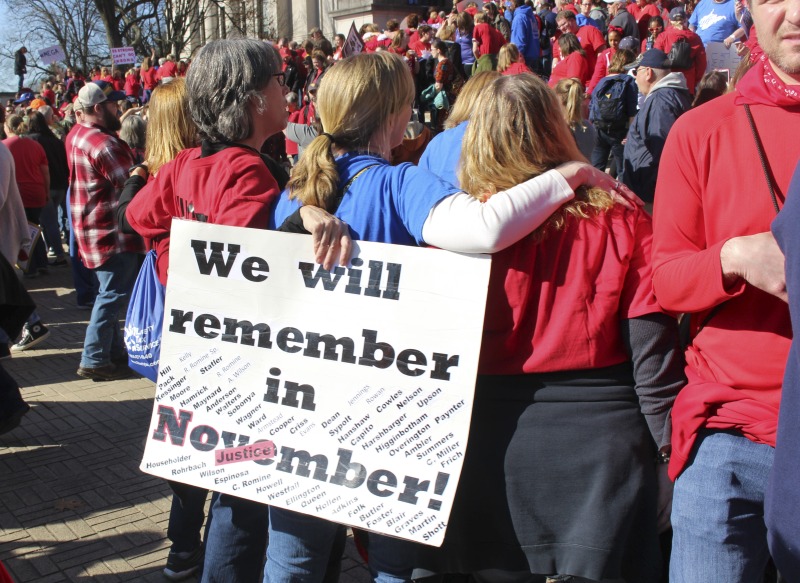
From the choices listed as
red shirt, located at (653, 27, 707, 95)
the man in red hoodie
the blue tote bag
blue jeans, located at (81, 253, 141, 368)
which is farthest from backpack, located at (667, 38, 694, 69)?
the man in red hoodie

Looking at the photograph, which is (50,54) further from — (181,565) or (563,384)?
(563,384)

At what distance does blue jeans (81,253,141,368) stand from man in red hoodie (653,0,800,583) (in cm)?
461

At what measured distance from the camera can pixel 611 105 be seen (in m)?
7.76

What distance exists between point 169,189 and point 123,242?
299cm

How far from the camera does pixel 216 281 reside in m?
2.35

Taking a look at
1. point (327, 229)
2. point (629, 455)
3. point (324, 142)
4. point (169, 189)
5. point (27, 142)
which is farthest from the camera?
point (27, 142)

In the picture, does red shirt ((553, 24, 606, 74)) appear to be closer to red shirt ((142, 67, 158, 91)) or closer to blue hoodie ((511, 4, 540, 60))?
blue hoodie ((511, 4, 540, 60))

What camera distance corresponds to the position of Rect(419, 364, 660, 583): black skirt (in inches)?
78.4

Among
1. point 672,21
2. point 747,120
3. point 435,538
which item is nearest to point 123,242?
Result: point 435,538

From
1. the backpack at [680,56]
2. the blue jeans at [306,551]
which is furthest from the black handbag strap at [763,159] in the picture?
the backpack at [680,56]

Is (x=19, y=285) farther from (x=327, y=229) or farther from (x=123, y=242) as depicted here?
(x=327, y=229)

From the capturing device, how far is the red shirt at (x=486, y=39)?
1241 cm

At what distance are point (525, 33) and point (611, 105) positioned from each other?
611 centimetres

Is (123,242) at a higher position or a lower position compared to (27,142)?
lower
